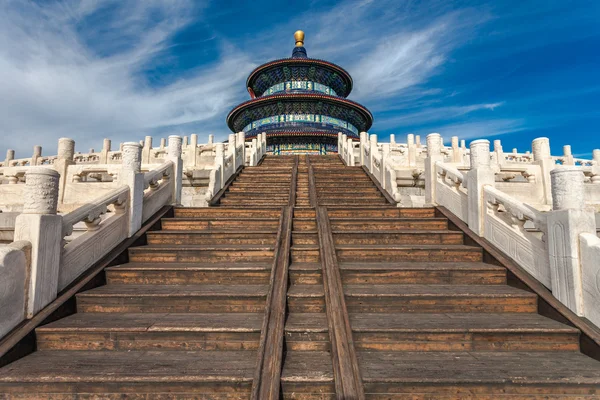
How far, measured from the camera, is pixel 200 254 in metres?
4.91

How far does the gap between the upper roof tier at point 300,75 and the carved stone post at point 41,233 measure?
98.1 feet

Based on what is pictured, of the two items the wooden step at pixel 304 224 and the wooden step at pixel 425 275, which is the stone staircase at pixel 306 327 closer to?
the wooden step at pixel 425 275

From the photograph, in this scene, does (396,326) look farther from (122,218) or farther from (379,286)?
(122,218)

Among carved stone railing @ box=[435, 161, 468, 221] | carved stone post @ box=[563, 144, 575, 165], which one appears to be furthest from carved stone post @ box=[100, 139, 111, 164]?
carved stone post @ box=[563, 144, 575, 165]

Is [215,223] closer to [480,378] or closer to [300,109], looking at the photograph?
[480,378]

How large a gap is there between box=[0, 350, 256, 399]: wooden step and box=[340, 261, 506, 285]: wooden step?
1.96 meters

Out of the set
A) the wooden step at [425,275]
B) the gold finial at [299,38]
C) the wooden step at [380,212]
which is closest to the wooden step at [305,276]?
the wooden step at [425,275]

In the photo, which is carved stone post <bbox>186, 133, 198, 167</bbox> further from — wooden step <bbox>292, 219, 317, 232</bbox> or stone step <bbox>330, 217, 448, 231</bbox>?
stone step <bbox>330, 217, 448, 231</bbox>

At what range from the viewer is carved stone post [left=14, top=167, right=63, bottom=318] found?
11.4ft

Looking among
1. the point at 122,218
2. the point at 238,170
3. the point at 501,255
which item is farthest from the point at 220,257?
the point at 238,170

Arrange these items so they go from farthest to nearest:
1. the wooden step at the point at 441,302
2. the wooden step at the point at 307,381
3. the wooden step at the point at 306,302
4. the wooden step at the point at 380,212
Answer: the wooden step at the point at 380,212, the wooden step at the point at 441,302, the wooden step at the point at 306,302, the wooden step at the point at 307,381

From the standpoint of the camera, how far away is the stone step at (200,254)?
4.85m

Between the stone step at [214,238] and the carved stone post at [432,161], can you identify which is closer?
the stone step at [214,238]

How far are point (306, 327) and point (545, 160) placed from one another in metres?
7.42
